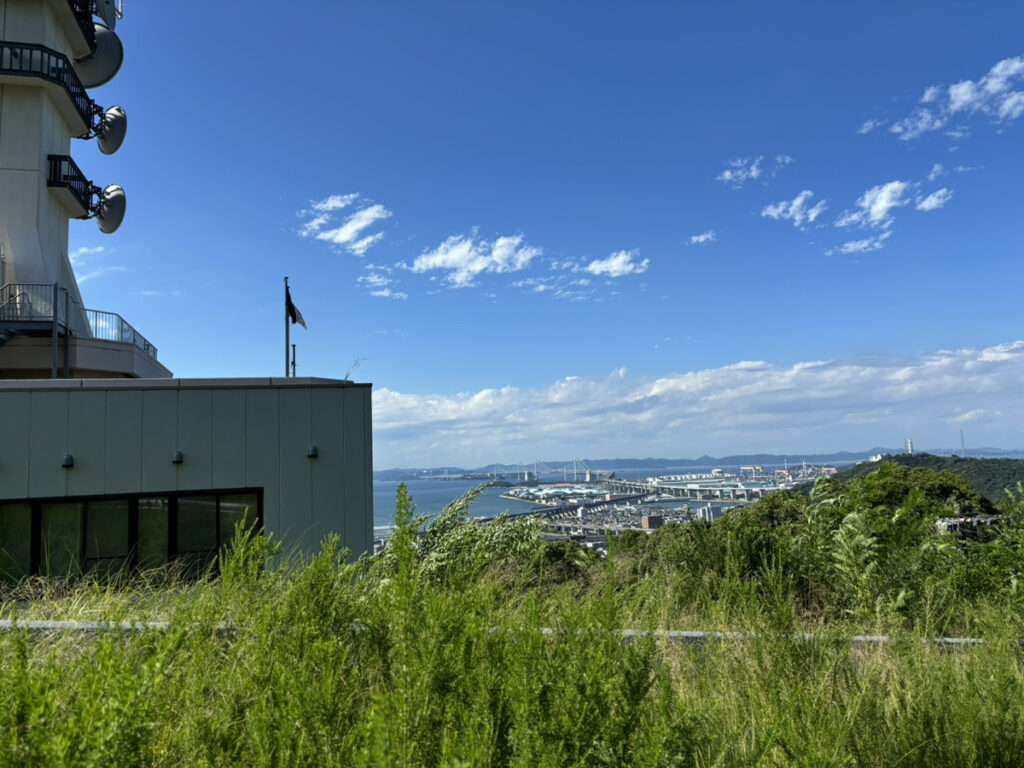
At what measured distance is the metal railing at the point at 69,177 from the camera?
2078cm

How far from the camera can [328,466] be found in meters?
10.9

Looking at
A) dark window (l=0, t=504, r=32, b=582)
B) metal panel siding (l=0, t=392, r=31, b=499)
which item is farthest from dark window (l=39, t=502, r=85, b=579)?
metal panel siding (l=0, t=392, r=31, b=499)

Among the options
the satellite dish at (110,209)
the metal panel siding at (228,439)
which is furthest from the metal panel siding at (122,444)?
the satellite dish at (110,209)

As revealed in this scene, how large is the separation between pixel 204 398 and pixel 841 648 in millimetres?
10325

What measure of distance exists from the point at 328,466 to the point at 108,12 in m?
25.6

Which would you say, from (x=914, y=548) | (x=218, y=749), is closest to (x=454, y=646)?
(x=218, y=749)

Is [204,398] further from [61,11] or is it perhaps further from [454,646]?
[61,11]

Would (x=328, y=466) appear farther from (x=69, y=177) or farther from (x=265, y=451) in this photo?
(x=69, y=177)

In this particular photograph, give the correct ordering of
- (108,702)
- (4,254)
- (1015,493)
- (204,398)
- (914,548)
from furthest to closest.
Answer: (4,254) < (204,398) < (1015,493) < (914,548) < (108,702)

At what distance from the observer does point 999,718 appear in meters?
2.52

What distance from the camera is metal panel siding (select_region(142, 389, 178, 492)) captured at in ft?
33.7

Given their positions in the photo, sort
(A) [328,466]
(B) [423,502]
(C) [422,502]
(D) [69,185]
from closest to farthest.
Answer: (C) [422,502] < (B) [423,502] < (A) [328,466] < (D) [69,185]

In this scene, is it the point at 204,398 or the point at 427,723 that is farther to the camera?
the point at 204,398

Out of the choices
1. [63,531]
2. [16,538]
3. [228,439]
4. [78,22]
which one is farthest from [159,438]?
[78,22]
